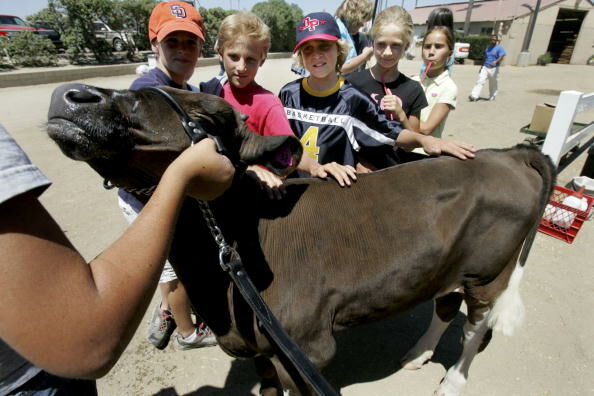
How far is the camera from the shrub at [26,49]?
1652 centimetres

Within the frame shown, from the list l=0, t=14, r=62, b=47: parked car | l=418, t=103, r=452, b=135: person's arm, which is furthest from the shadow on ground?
l=0, t=14, r=62, b=47: parked car

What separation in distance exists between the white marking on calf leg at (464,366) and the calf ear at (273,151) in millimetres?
2009

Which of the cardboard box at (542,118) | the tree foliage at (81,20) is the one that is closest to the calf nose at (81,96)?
the cardboard box at (542,118)

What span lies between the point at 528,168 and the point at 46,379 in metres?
2.87

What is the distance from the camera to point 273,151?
168 cm

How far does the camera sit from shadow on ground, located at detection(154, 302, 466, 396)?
2.82 m

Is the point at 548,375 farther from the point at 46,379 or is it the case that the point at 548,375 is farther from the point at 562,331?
the point at 46,379

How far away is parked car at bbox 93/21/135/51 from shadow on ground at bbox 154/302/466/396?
2332cm

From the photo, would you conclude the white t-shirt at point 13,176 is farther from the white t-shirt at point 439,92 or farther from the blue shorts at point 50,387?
the white t-shirt at point 439,92

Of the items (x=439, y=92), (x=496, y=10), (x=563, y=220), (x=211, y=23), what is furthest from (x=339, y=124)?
(x=496, y=10)

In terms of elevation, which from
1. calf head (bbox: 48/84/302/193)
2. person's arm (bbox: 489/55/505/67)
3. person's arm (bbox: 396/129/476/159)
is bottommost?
person's arm (bbox: 489/55/505/67)

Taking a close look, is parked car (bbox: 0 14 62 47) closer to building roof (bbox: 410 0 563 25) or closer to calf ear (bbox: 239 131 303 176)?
calf ear (bbox: 239 131 303 176)

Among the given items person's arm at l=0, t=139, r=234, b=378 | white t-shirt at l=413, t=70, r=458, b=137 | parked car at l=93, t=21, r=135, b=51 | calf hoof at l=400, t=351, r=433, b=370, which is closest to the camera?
person's arm at l=0, t=139, r=234, b=378

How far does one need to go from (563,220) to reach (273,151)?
15.3 ft
